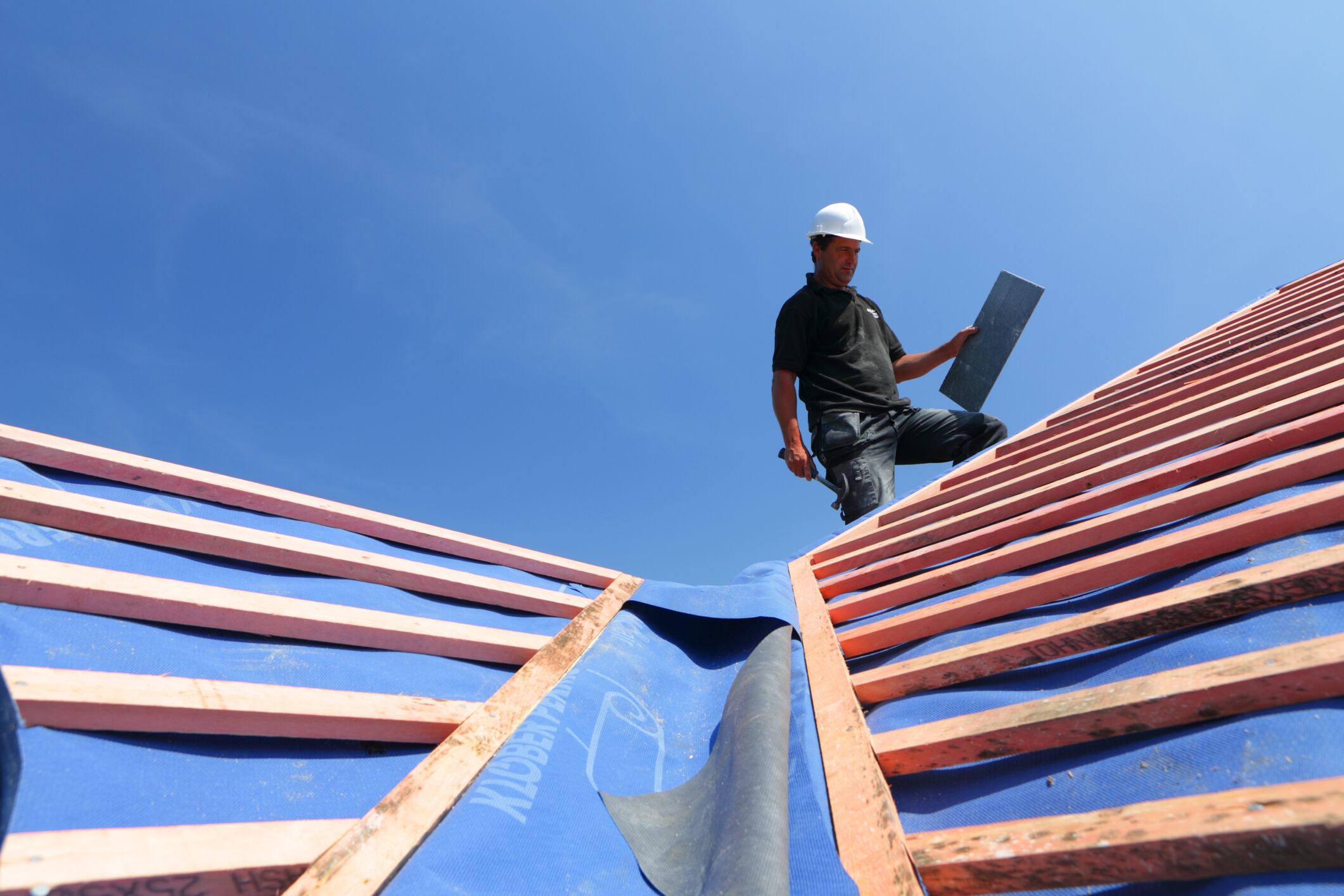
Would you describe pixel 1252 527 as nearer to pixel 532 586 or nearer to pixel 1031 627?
pixel 1031 627

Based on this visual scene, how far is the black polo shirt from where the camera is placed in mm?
3697

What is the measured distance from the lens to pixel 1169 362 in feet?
11.6

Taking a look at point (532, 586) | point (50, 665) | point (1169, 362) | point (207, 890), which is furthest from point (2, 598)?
point (1169, 362)

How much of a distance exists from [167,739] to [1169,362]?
3.93 meters

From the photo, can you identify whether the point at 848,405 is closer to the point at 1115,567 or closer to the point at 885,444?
the point at 885,444

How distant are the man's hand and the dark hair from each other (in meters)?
0.87

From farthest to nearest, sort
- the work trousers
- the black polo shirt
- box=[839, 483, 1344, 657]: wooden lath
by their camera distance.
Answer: the black polo shirt → the work trousers → box=[839, 483, 1344, 657]: wooden lath

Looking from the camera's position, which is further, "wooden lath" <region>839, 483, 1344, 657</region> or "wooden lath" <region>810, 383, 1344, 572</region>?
"wooden lath" <region>810, 383, 1344, 572</region>

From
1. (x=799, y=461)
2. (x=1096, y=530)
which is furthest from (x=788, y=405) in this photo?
(x=1096, y=530)

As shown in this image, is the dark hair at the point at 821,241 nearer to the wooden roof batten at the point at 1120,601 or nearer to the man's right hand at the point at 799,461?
the man's right hand at the point at 799,461

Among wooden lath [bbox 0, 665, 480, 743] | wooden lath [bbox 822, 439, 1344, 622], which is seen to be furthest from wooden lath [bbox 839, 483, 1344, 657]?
wooden lath [bbox 0, 665, 480, 743]

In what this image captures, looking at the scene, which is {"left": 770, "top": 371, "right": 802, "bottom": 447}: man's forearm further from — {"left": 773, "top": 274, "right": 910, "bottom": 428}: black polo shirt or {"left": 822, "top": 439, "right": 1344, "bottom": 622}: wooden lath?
{"left": 822, "top": 439, "right": 1344, "bottom": 622}: wooden lath

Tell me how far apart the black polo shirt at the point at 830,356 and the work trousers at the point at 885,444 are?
0.26 ft

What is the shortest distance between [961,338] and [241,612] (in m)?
3.76
